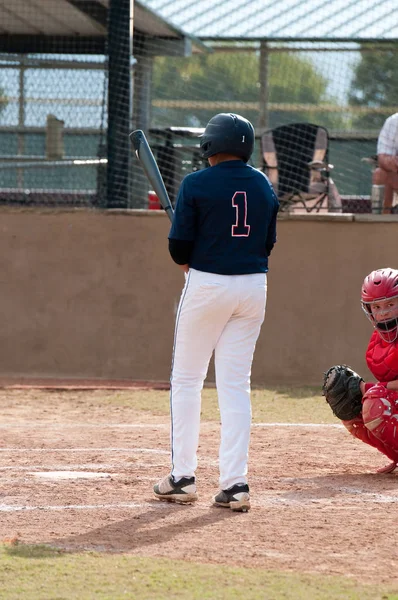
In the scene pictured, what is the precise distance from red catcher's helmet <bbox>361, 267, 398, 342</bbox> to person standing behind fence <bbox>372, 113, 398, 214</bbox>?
15.6 feet

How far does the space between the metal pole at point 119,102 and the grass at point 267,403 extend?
207 centimetres

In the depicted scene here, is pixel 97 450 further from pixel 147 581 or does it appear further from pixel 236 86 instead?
pixel 236 86

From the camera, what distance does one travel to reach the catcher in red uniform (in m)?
5.77

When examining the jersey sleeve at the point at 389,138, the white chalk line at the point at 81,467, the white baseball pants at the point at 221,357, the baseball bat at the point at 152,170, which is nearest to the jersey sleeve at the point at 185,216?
the white baseball pants at the point at 221,357

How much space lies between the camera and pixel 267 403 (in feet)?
29.7

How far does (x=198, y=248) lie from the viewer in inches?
198

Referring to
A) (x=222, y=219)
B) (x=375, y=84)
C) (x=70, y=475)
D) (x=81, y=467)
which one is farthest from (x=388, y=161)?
(x=222, y=219)

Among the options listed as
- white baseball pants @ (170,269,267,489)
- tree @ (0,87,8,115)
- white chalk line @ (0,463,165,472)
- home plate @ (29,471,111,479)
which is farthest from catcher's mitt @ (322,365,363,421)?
tree @ (0,87,8,115)

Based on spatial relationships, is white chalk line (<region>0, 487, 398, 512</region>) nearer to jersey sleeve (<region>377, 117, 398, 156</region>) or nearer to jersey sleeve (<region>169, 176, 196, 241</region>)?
jersey sleeve (<region>169, 176, 196, 241</region>)

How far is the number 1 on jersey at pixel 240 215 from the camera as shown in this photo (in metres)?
4.98

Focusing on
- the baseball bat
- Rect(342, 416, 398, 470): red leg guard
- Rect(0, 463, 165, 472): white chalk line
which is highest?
the baseball bat

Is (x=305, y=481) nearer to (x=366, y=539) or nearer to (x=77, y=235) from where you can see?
(x=366, y=539)

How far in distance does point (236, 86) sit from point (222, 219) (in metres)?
8.49

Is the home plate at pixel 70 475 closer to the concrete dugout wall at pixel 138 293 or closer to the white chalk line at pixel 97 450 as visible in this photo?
the white chalk line at pixel 97 450
